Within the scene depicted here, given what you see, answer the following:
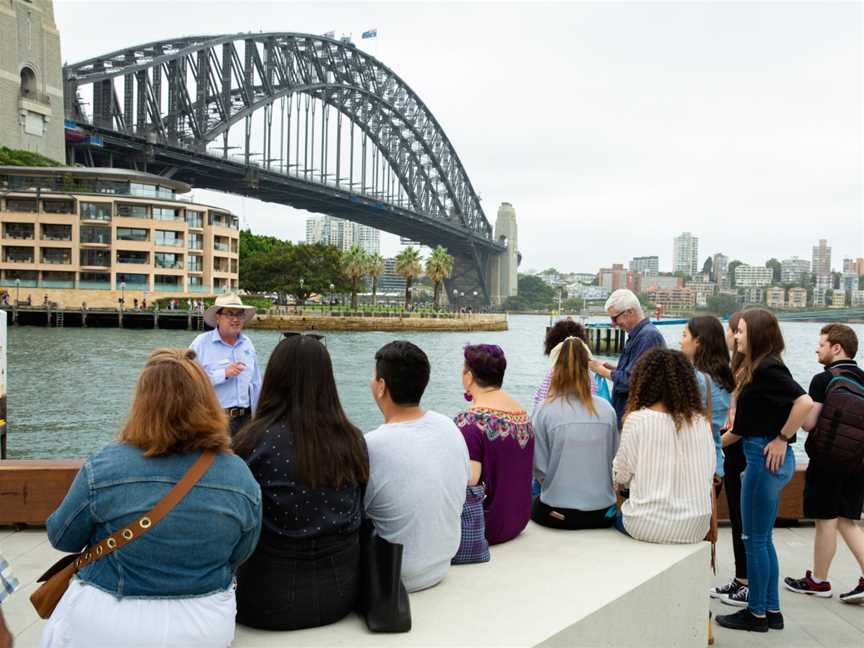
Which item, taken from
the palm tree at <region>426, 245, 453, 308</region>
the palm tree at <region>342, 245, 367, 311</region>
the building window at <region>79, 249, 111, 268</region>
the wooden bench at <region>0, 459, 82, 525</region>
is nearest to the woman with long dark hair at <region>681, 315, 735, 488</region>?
the wooden bench at <region>0, 459, 82, 525</region>

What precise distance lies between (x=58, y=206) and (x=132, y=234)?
16.9 ft

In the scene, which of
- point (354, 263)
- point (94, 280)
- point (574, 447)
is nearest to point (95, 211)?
point (94, 280)

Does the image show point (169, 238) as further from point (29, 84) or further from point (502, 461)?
point (502, 461)

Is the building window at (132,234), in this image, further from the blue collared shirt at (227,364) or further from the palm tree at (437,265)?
the blue collared shirt at (227,364)

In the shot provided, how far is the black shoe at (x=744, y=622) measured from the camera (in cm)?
354

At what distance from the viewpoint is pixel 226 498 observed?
2.12 meters

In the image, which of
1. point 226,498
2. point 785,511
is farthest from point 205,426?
point 785,511

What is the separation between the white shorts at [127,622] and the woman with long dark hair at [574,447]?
178 cm

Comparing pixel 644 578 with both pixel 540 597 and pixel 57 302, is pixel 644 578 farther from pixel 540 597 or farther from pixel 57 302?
pixel 57 302

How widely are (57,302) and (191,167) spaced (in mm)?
16960

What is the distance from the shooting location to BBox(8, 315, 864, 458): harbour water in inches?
656

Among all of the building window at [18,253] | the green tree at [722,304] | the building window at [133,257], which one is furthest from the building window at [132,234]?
the green tree at [722,304]

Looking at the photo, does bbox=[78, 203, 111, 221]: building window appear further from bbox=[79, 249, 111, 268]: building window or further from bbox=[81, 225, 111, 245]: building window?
bbox=[79, 249, 111, 268]: building window

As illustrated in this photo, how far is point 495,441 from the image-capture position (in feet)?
10.4
